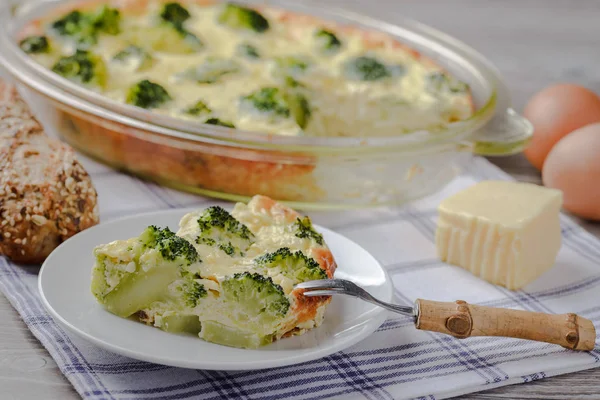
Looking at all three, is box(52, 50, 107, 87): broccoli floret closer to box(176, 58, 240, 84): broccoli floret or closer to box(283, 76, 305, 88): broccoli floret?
box(176, 58, 240, 84): broccoli floret

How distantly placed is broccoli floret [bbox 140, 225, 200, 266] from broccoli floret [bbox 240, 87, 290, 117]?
1154 mm

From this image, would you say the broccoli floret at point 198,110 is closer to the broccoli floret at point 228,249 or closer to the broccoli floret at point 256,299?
the broccoli floret at point 228,249

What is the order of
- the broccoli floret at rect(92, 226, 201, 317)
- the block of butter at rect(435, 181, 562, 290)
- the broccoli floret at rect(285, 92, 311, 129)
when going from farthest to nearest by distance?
the broccoli floret at rect(285, 92, 311, 129) → the block of butter at rect(435, 181, 562, 290) → the broccoli floret at rect(92, 226, 201, 317)

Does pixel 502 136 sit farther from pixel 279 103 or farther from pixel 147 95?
pixel 147 95

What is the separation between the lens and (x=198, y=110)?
3236 mm

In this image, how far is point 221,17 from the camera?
409cm

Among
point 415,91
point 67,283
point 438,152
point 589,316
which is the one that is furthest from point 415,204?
point 67,283

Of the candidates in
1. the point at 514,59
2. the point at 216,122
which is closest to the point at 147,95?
the point at 216,122

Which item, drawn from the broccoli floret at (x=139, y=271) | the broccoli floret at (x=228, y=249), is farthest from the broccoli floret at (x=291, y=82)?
the broccoli floret at (x=139, y=271)

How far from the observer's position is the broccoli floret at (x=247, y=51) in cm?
379

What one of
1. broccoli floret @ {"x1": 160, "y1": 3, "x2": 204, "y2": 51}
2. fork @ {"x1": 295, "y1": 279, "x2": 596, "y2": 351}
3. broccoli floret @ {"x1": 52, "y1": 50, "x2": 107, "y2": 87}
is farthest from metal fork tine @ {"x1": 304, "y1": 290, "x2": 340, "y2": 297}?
broccoli floret @ {"x1": 160, "y1": 3, "x2": 204, "y2": 51}

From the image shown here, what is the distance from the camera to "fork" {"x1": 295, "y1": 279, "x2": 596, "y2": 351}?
7.12 ft

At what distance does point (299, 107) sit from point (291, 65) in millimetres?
383

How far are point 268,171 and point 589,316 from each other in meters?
1.15
